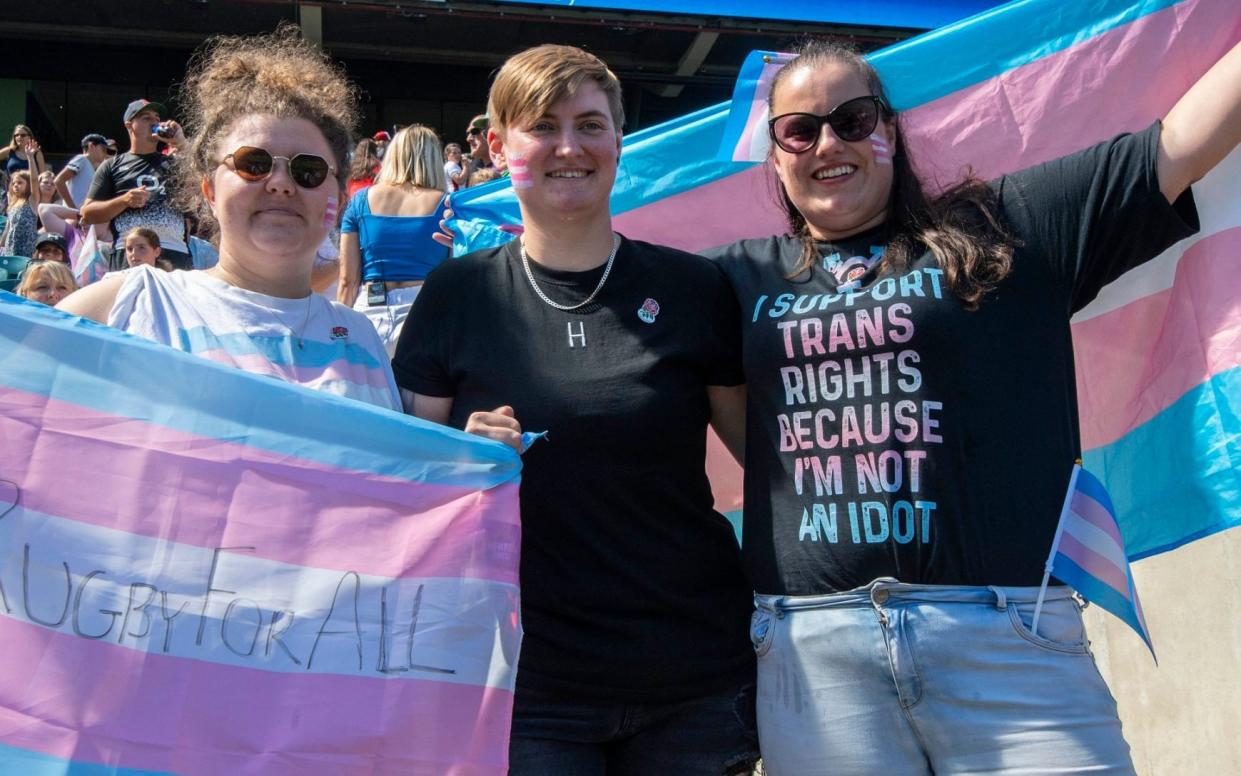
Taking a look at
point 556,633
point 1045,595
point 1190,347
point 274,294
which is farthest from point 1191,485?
point 274,294

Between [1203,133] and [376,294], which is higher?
[376,294]

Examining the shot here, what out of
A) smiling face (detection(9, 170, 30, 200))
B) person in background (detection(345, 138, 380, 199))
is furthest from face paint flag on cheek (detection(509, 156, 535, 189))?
smiling face (detection(9, 170, 30, 200))

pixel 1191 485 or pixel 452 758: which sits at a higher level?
pixel 1191 485

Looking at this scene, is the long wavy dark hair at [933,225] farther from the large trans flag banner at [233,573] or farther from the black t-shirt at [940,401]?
the large trans flag banner at [233,573]

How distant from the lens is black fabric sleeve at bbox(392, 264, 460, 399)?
2529mm

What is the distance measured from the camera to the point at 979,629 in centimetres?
213

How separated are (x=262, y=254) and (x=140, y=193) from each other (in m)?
5.93

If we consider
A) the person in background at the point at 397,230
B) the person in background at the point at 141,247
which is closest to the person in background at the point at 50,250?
the person in background at the point at 141,247

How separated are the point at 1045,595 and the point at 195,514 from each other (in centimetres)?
155

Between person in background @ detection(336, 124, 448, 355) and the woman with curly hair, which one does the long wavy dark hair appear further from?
person in background @ detection(336, 124, 448, 355)

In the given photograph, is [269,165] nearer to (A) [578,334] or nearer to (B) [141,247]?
(A) [578,334]

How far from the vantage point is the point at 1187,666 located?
3.54 meters

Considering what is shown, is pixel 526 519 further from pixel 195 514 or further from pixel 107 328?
pixel 107 328

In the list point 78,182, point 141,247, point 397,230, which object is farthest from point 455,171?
point 397,230
